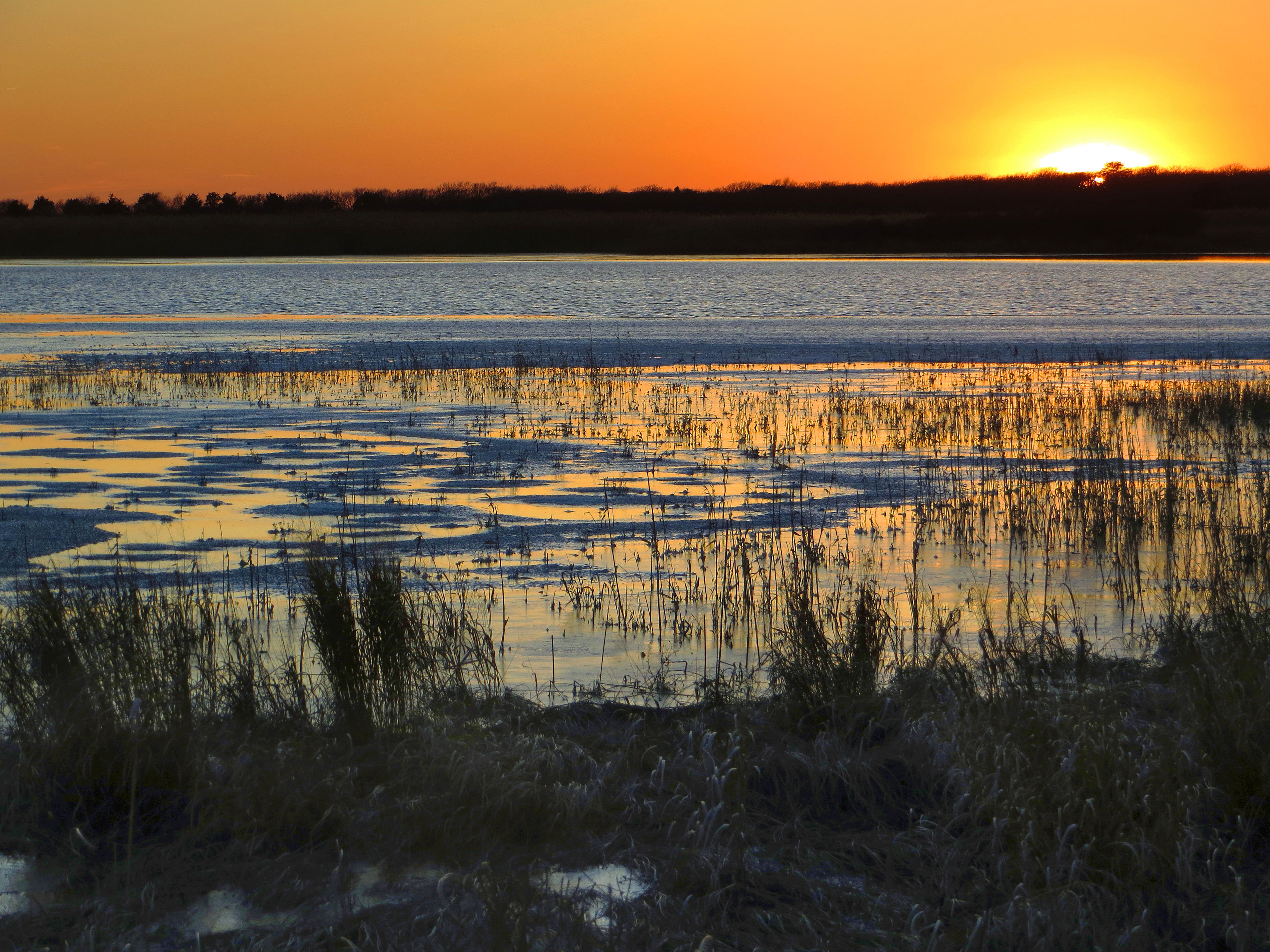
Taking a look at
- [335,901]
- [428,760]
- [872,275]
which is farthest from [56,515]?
[872,275]

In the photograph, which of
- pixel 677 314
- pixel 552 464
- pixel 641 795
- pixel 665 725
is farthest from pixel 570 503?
pixel 677 314

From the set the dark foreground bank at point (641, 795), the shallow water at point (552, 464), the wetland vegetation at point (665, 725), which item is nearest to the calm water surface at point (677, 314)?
the shallow water at point (552, 464)

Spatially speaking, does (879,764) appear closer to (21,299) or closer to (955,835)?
(955,835)

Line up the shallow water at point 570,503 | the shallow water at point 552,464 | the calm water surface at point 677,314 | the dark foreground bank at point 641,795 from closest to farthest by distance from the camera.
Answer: the dark foreground bank at point 641,795
the shallow water at point 570,503
the shallow water at point 552,464
the calm water surface at point 677,314

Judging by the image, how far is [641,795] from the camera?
477 centimetres

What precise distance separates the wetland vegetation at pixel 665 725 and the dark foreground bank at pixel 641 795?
18 mm

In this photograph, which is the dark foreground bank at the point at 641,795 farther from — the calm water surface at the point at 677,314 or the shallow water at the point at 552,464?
the calm water surface at the point at 677,314

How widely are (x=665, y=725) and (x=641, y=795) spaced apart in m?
0.90

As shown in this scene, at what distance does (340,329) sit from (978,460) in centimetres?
2868

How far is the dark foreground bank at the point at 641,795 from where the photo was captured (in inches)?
152

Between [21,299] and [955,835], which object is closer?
[955,835]

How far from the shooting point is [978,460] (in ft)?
45.0

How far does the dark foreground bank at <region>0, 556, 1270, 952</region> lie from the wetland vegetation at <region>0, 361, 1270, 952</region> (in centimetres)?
2

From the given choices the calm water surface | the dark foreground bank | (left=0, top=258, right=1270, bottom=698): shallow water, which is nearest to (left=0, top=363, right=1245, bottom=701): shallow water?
(left=0, top=258, right=1270, bottom=698): shallow water
